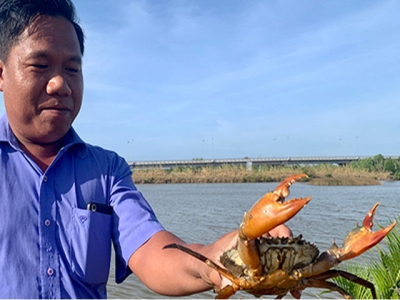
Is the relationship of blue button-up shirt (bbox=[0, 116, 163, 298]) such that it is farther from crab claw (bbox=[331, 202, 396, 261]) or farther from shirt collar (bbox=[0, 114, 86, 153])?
crab claw (bbox=[331, 202, 396, 261])

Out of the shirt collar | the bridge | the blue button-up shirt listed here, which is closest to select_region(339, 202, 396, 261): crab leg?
the blue button-up shirt

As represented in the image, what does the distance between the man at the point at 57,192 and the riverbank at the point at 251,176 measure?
33.8 metres

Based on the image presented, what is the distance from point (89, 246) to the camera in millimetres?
2537

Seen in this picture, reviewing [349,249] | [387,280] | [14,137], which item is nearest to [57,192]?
[14,137]

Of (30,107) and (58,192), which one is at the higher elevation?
(30,107)

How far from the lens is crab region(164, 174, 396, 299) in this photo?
6.16ft

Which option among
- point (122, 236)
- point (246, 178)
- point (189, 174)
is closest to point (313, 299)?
point (122, 236)

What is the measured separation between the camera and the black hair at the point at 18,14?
2654mm

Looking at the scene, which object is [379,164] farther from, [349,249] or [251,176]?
[349,249]

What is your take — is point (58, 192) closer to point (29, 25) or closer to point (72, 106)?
point (72, 106)

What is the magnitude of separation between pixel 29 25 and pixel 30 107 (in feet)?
1.79

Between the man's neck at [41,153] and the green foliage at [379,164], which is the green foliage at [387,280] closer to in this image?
the man's neck at [41,153]

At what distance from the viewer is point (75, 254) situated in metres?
2.51

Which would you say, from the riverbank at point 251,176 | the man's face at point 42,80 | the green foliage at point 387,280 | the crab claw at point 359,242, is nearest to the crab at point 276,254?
the crab claw at point 359,242
